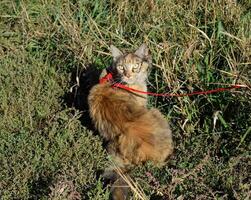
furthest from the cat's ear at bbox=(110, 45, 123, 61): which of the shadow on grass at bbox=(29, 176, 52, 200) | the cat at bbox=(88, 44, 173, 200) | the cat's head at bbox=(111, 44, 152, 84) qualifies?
the shadow on grass at bbox=(29, 176, 52, 200)

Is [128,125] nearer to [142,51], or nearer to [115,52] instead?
[142,51]

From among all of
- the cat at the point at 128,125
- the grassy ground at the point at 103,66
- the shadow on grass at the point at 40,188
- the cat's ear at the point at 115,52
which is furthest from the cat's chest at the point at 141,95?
the shadow on grass at the point at 40,188

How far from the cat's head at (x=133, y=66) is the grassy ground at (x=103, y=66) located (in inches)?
5.9

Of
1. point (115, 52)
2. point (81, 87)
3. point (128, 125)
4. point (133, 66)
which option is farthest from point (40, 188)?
point (81, 87)

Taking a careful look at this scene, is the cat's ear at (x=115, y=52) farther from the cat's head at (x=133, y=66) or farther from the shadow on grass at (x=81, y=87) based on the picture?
the shadow on grass at (x=81, y=87)

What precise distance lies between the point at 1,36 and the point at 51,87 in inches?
56.1

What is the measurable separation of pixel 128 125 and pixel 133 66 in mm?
920

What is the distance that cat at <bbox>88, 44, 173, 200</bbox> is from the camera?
3990 mm

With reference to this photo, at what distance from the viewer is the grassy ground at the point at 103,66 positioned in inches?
149

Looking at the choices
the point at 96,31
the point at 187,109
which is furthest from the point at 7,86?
the point at 187,109

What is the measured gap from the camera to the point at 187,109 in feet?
15.2

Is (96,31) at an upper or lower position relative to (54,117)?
upper

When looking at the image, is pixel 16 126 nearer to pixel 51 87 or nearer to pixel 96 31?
pixel 51 87

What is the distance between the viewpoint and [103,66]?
5.64 meters
